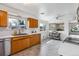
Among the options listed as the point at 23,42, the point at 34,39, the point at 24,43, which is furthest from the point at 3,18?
the point at 34,39

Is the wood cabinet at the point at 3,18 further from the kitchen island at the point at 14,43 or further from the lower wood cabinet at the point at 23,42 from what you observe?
the lower wood cabinet at the point at 23,42

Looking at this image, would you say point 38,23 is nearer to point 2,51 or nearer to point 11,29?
point 11,29

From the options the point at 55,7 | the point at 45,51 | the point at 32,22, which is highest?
the point at 55,7

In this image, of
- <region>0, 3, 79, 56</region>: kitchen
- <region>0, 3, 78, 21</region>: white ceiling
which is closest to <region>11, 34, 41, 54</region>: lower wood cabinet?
<region>0, 3, 79, 56</region>: kitchen

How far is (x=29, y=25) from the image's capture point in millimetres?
6414

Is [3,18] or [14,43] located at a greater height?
[3,18]

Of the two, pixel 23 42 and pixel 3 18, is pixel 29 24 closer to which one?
pixel 23 42

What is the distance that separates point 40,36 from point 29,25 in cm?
114

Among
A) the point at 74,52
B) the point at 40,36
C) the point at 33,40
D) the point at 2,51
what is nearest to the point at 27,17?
the point at 33,40

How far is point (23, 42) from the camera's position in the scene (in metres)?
5.13

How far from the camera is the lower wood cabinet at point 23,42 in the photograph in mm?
4430

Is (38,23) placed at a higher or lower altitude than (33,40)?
higher

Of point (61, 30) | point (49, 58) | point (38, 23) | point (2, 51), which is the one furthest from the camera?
point (38, 23)

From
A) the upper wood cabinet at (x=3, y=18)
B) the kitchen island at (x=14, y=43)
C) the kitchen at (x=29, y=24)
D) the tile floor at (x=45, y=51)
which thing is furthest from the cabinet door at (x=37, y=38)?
the upper wood cabinet at (x=3, y=18)
